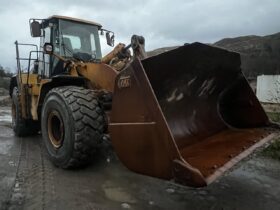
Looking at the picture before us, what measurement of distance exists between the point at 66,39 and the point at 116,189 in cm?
320

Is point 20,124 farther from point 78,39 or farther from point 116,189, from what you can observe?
point 116,189

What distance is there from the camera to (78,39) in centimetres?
698

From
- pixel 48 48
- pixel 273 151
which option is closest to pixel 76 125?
pixel 48 48

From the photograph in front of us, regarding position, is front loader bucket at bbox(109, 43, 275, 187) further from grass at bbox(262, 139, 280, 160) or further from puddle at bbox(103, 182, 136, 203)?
grass at bbox(262, 139, 280, 160)

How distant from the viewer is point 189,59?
4621 millimetres

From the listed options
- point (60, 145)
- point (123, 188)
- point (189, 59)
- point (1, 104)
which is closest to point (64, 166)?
point (60, 145)

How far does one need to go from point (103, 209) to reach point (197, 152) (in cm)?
123

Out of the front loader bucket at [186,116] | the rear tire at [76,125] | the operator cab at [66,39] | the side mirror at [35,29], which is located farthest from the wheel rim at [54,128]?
the side mirror at [35,29]

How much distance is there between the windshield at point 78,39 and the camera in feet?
22.2

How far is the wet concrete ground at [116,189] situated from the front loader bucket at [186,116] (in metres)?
0.45

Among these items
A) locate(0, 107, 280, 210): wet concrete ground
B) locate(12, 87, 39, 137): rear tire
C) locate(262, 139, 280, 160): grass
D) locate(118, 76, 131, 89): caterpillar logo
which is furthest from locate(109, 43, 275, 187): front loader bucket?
locate(12, 87, 39, 137): rear tire

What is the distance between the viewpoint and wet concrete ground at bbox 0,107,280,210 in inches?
162

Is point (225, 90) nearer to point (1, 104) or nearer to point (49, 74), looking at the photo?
point (49, 74)

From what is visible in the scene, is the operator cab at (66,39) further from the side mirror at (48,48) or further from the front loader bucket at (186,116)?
the front loader bucket at (186,116)
